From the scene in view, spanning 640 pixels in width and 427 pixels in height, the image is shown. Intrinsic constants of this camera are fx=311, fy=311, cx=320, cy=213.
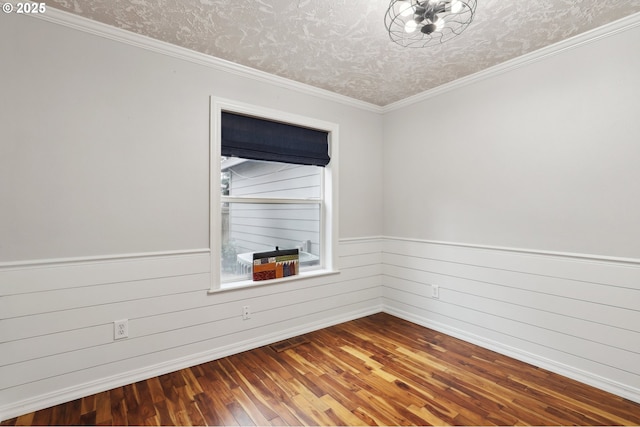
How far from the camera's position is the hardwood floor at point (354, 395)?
6.39 feet

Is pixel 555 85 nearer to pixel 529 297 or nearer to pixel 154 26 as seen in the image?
pixel 529 297

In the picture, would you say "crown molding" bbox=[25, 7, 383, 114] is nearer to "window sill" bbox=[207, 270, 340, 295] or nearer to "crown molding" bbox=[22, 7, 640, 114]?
"crown molding" bbox=[22, 7, 640, 114]

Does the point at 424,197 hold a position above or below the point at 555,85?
below

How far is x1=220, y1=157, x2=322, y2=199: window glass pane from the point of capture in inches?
117

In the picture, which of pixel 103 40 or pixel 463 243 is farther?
pixel 463 243

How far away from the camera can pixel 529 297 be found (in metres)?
2.66

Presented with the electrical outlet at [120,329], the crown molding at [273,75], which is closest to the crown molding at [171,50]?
the crown molding at [273,75]

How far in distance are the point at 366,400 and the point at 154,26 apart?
3.04 m

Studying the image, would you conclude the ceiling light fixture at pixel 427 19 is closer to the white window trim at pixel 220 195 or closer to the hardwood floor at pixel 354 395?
the white window trim at pixel 220 195

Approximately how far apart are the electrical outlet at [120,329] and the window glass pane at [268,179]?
4.21 ft

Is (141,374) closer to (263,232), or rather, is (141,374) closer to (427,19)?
(263,232)

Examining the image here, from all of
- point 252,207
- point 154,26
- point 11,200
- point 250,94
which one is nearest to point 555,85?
point 250,94

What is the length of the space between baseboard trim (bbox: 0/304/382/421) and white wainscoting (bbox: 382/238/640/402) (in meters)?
1.28

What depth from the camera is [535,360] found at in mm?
2613
